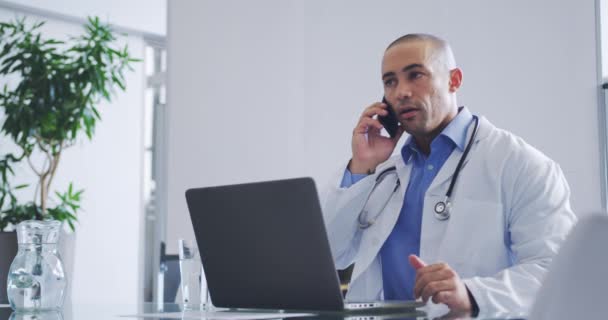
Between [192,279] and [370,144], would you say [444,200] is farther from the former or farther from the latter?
[192,279]

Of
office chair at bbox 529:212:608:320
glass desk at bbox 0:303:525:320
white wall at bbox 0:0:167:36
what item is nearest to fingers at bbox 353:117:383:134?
glass desk at bbox 0:303:525:320

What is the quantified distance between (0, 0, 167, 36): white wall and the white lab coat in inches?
181

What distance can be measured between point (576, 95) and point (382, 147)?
143cm

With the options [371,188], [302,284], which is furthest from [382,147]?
[302,284]

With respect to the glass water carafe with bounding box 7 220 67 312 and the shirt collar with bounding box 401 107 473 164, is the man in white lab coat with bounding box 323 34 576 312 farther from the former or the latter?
the glass water carafe with bounding box 7 220 67 312

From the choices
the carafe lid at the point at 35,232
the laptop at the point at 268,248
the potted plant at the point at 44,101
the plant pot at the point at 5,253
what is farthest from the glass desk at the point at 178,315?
the potted plant at the point at 44,101

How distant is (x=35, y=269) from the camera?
75.0 inches

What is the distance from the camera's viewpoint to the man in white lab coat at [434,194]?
2316mm

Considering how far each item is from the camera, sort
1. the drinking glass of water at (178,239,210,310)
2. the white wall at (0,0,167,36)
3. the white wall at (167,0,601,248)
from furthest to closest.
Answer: the white wall at (0,0,167,36) → the white wall at (167,0,601,248) → the drinking glass of water at (178,239,210,310)

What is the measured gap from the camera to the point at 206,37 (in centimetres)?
498

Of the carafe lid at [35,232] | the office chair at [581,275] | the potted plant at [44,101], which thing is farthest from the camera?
the potted plant at [44,101]

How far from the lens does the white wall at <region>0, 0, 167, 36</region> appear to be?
6590 millimetres

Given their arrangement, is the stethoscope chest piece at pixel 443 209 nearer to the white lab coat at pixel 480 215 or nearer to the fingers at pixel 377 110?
the white lab coat at pixel 480 215

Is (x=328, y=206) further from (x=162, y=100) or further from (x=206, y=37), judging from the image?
(x=162, y=100)
